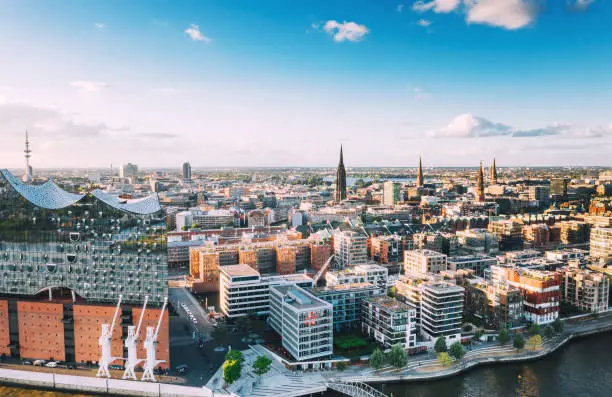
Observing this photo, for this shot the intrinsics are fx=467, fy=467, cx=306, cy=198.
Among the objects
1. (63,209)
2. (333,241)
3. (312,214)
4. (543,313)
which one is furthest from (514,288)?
(312,214)

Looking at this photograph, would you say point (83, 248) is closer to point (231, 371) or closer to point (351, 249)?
point (231, 371)

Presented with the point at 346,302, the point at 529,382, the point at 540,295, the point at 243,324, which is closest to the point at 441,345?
the point at 529,382

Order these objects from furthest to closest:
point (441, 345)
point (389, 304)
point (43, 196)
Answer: point (389, 304)
point (43, 196)
point (441, 345)

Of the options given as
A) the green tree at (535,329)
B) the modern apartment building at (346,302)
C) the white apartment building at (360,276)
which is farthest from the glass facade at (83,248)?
the green tree at (535,329)

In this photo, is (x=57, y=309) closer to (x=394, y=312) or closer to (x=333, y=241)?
(x=394, y=312)

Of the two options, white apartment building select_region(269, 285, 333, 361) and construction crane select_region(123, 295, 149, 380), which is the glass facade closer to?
construction crane select_region(123, 295, 149, 380)
